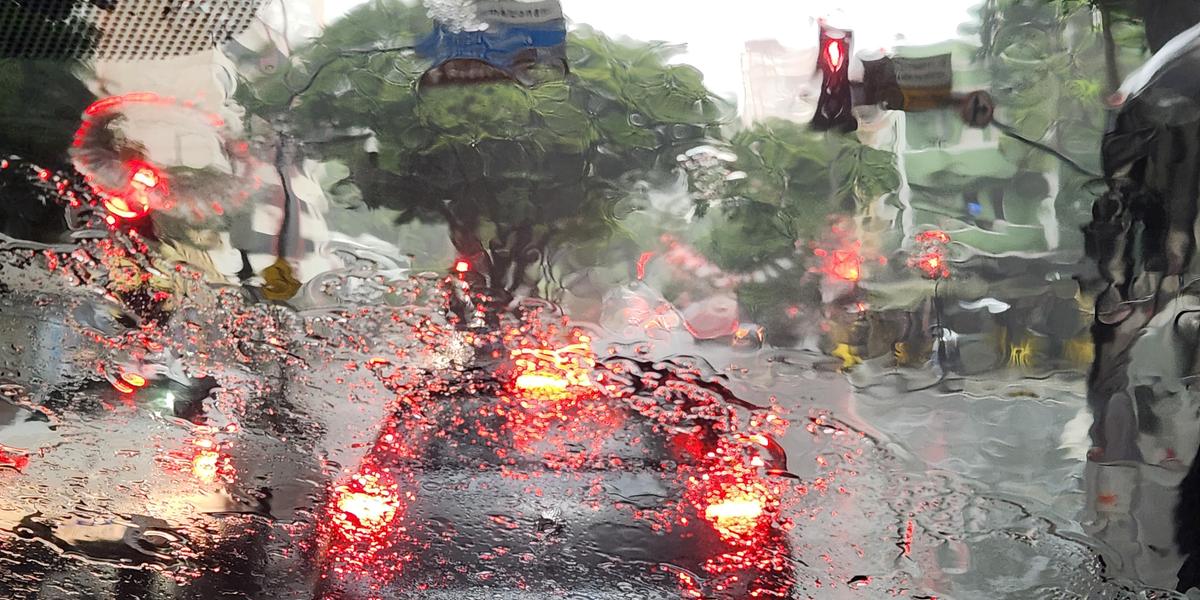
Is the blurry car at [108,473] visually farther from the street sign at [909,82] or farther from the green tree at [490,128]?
the street sign at [909,82]

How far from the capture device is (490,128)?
1994mm

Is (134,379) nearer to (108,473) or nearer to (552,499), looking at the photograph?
(108,473)

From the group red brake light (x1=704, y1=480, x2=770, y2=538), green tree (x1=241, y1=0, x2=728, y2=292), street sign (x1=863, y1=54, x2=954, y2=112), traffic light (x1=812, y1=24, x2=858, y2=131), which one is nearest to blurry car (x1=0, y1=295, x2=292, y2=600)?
green tree (x1=241, y1=0, x2=728, y2=292)

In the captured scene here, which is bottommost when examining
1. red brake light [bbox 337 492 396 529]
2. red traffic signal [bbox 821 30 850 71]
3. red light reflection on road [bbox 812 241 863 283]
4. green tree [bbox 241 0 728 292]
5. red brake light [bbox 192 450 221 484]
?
red brake light [bbox 337 492 396 529]

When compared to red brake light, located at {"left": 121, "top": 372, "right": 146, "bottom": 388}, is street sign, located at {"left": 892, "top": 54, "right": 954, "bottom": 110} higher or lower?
higher

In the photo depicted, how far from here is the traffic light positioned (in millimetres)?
1872

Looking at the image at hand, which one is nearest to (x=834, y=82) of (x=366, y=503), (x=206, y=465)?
(x=366, y=503)

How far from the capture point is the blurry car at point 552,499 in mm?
2053

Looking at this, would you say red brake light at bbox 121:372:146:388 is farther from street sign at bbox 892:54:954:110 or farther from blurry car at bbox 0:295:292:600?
street sign at bbox 892:54:954:110

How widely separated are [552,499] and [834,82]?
4.57 feet

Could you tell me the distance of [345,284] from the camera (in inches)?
80.2

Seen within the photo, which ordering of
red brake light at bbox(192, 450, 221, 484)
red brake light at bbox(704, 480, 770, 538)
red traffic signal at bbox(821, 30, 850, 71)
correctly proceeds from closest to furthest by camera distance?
red traffic signal at bbox(821, 30, 850, 71)
red brake light at bbox(704, 480, 770, 538)
red brake light at bbox(192, 450, 221, 484)

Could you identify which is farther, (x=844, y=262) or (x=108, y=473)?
(x=108, y=473)

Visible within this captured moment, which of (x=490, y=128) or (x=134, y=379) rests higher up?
(x=490, y=128)
